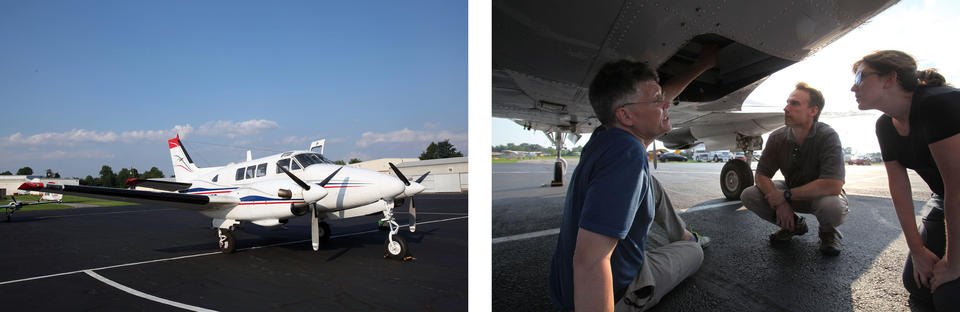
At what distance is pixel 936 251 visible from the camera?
0.62m

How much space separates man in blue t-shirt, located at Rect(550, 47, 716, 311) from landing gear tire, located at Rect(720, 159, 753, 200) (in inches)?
6.6

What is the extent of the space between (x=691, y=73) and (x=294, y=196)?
18.6 feet

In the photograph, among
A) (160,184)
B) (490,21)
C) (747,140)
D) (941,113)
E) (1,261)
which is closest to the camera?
(941,113)

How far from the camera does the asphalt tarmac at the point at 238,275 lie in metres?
3.28

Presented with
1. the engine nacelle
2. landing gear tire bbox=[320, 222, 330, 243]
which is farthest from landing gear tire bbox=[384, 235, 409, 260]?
landing gear tire bbox=[320, 222, 330, 243]

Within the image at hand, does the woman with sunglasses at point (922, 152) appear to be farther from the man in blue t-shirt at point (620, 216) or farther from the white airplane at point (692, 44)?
the man in blue t-shirt at point (620, 216)

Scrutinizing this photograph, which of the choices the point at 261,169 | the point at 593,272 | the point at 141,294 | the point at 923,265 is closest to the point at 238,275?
the point at 141,294

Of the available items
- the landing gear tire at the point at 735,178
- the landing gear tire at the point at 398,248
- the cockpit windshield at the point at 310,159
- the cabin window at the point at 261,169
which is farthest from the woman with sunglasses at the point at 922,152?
the cabin window at the point at 261,169

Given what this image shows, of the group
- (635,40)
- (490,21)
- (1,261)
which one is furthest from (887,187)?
(1,261)

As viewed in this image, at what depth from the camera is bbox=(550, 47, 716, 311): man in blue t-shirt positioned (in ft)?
2.14

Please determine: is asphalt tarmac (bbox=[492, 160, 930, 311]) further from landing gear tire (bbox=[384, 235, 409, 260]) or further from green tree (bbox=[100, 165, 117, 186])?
green tree (bbox=[100, 165, 117, 186])

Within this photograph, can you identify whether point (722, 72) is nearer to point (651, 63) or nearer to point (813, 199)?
point (651, 63)

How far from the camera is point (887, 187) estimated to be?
2.06 feet

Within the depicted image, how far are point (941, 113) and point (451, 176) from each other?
22.4 m
